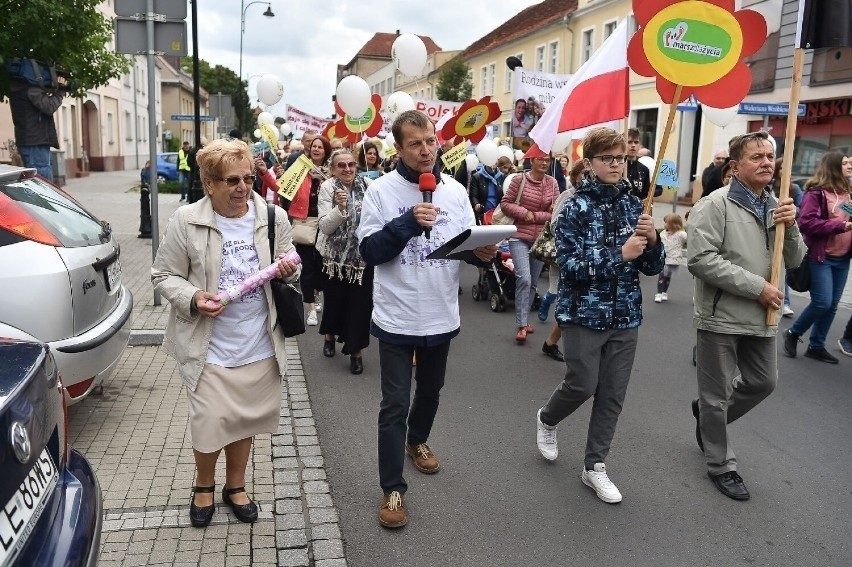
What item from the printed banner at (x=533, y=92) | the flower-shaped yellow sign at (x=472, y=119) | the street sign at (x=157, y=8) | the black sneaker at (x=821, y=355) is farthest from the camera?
the printed banner at (x=533, y=92)

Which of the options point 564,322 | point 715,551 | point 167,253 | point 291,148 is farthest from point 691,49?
point 291,148

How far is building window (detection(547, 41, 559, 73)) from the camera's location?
35938 millimetres

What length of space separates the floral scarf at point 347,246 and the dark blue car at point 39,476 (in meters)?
3.67

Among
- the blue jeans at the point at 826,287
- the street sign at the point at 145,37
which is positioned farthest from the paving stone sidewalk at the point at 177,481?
the blue jeans at the point at 826,287

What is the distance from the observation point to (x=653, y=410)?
17.6ft

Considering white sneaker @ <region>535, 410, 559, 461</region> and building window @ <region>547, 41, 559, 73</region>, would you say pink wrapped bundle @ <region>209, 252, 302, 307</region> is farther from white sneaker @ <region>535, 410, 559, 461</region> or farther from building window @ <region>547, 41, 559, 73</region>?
building window @ <region>547, 41, 559, 73</region>

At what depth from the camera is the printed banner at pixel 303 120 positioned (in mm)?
15018

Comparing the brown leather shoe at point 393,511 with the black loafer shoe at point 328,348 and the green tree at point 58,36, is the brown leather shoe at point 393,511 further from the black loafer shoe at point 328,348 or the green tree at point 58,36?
Answer: the green tree at point 58,36

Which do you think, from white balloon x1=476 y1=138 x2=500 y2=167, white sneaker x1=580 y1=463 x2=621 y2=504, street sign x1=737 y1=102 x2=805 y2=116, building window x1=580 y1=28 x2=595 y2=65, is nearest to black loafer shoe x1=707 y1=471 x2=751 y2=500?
white sneaker x1=580 y1=463 x2=621 y2=504

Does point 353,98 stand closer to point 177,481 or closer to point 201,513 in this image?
point 177,481

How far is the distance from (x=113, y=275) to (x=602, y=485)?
3.22 m

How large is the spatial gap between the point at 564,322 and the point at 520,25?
1661 inches

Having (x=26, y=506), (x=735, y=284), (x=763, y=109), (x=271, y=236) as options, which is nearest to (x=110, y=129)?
(x=763, y=109)

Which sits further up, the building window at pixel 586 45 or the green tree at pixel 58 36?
the building window at pixel 586 45
